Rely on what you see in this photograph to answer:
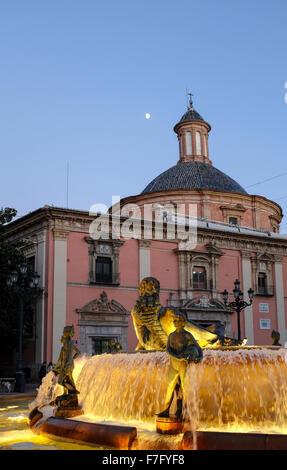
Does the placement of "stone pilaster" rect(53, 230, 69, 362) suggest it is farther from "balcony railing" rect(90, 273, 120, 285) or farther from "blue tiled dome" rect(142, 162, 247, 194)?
"blue tiled dome" rect(142, 162, 247, 194)

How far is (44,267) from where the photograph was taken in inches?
793

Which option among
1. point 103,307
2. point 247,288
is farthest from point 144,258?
point 247,288

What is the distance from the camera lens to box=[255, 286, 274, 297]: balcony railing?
980 inches

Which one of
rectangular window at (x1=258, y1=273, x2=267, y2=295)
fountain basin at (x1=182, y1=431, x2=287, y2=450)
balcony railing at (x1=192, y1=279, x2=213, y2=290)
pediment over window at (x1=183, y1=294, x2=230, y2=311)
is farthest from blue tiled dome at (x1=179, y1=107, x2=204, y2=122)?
fountain basin at (x1=182, y1=431, x2=287, y2=450)

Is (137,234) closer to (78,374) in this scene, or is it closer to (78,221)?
(78,221)

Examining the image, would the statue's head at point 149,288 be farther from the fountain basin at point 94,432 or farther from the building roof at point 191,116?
the building roof at point 191,116

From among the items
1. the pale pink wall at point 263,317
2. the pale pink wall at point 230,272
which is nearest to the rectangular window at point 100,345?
the pale pink wall at point 230,272

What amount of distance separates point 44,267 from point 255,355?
15557 millimetres

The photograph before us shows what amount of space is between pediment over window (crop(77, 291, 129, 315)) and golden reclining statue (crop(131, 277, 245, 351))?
1367 cm

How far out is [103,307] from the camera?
20.7 metres

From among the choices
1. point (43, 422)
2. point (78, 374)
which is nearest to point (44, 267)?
point (78, 374)

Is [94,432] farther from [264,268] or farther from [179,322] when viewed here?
[264,268]

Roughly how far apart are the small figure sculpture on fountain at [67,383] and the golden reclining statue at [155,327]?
101cm
